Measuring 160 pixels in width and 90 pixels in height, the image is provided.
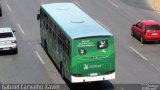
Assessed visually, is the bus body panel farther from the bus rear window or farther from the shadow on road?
the shadow on road

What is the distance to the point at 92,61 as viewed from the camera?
2572cm

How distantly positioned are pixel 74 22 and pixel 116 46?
29.1 feet

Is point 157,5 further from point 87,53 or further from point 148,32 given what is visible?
point 87,53

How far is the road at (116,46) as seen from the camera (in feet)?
95.1

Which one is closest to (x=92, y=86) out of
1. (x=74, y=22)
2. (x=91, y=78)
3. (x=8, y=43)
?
(x=91, y=78)

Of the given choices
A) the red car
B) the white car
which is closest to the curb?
the red car

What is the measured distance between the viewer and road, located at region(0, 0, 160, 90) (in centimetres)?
2900

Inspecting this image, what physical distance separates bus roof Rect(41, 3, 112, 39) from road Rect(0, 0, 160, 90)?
315 centimetres

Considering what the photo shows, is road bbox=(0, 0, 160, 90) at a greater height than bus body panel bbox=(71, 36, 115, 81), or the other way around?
bus body panel bbox=(71, 36, 115, 81)

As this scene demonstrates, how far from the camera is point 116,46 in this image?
120 ft

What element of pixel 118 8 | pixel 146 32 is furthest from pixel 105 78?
pixel 118 8

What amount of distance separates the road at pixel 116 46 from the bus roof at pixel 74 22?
10.3 feet

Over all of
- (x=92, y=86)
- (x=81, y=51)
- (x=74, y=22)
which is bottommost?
(x=92, y=86)

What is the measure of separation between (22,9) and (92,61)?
28.0 m
